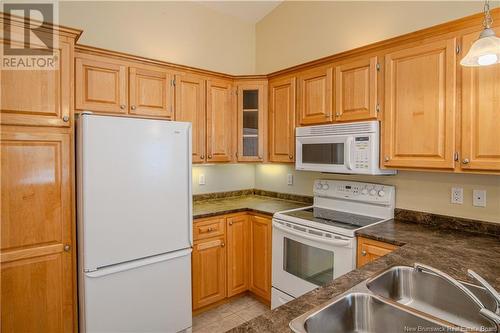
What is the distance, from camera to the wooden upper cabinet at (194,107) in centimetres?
276

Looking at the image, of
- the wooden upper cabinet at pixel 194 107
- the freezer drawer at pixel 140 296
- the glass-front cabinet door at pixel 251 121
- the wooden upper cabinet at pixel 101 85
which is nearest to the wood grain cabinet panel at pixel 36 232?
the freezer drawer at pixel 140 296

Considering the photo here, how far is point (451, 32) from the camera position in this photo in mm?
1879

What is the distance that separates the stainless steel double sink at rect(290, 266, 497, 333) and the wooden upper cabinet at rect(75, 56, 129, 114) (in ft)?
6.94

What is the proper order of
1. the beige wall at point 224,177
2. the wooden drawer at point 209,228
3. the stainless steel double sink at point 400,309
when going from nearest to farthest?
the stainless steel double sink at point 400,309 → the wooden drawer at point 209,228 → the beige wall at point 224,177

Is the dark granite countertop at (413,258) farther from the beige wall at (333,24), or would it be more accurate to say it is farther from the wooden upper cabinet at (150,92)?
the wooden upper cabinet at (150,92)

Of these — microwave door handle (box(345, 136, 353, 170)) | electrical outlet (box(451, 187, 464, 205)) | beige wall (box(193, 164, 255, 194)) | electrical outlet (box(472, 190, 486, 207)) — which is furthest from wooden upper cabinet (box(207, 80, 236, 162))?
electrical outlet (box(472, 190, 486, 207))

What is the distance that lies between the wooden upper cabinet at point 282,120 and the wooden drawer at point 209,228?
0.87 meters

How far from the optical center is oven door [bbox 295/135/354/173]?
2.38 m

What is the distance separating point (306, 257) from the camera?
7.89ft

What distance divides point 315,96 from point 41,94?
2057mm

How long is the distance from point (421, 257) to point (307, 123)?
1.55m

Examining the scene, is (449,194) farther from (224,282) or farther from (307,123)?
(224,282)

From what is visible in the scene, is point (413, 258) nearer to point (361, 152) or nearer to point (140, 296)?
point (361, 152)

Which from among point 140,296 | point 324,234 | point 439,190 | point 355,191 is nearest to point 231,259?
point 140,296
